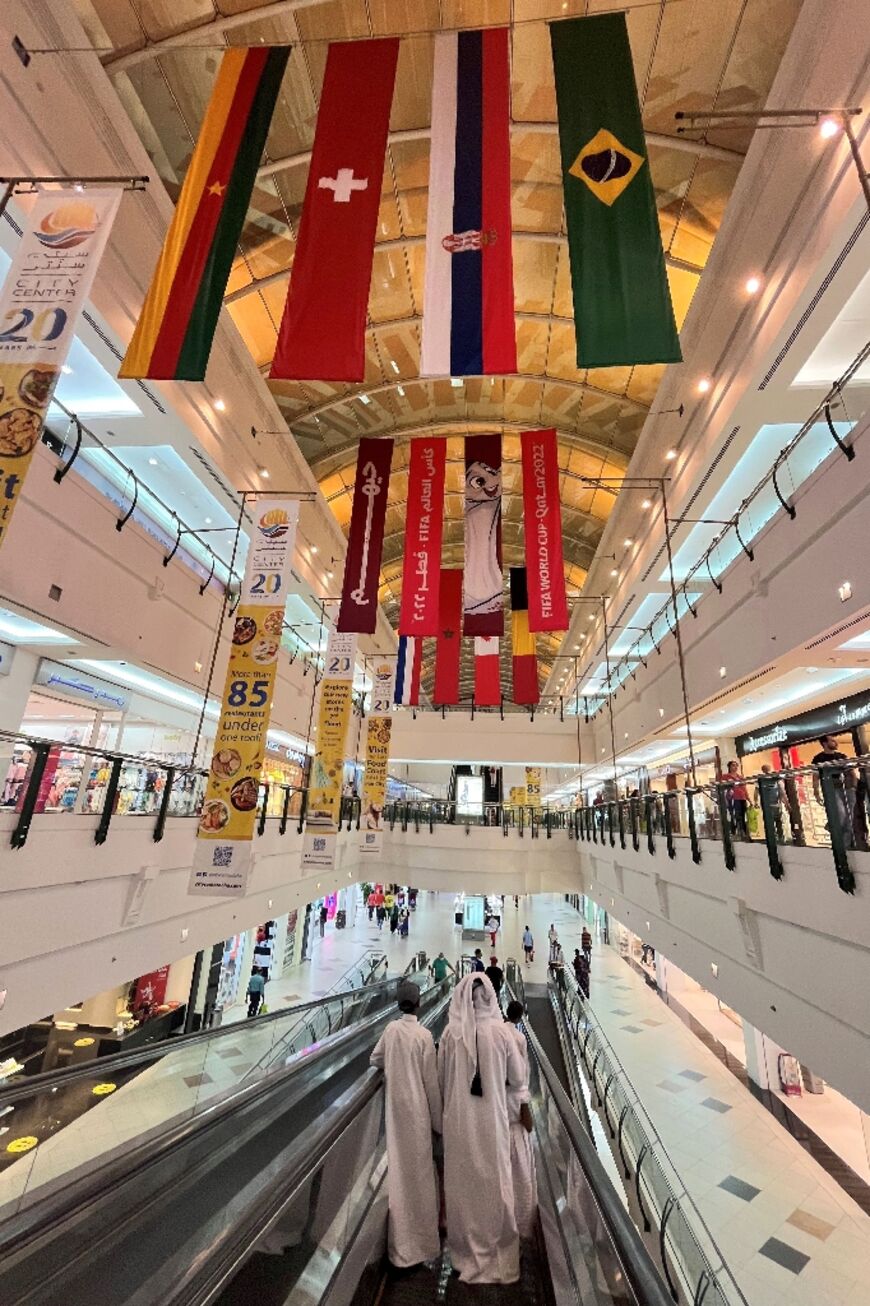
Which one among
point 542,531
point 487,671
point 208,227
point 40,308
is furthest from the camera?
point 487,671

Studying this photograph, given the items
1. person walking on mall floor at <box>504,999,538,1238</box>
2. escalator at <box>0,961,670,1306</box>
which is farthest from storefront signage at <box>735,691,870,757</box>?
escalator at <box>0,961,670,1306</box>

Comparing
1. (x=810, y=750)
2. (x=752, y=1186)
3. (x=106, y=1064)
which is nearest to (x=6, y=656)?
(x=106, y=1064)

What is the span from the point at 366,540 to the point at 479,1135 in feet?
30.1

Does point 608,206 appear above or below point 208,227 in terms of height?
below

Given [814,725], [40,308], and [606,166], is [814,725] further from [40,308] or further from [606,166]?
[40,308]

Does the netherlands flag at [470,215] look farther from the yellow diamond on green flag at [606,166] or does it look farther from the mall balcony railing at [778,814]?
the mall balcony railing at [778,814]

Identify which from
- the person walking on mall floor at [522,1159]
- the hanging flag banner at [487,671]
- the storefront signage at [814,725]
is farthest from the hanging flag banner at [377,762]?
the person walking on mall floor at [522,1159]

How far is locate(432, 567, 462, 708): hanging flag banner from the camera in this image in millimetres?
14375

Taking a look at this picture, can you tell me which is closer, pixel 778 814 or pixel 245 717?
pixel 778 814

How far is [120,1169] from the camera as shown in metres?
2.10

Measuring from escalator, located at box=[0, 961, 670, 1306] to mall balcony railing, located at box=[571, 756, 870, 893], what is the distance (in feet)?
9.73

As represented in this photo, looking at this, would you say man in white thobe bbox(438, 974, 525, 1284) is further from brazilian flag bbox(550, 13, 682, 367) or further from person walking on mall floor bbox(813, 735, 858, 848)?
brazilian flag bbox(550, 13, 682, 367)

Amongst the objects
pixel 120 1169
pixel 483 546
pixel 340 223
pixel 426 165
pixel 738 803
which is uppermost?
pixel 426 165

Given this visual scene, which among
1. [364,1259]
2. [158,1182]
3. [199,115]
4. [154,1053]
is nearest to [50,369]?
[154,1053]
